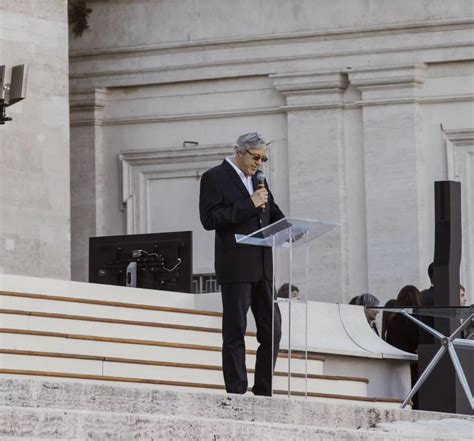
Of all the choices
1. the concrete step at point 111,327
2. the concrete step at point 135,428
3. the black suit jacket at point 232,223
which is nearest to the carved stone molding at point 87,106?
the concrete step at point 111,327

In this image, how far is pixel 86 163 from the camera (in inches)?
985

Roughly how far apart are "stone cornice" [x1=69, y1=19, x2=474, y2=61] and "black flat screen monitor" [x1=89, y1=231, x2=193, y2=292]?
721 cm

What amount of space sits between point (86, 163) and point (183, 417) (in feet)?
52.1

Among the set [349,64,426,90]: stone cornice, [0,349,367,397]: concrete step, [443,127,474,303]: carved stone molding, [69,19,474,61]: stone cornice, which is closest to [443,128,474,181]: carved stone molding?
[443,127,474,303]: carved stone molding

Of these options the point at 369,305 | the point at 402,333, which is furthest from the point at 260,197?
the point at 369,305

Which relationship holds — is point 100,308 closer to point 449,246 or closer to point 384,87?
point 449,246

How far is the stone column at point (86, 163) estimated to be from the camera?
81.8 ft

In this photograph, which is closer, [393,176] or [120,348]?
[120,348]

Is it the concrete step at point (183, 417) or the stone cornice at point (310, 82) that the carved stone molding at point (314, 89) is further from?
the concrete step at point (183, 417)

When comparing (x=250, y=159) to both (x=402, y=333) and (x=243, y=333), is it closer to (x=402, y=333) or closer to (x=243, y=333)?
(x=243, y=333)

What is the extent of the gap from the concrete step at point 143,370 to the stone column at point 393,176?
22.7 ft

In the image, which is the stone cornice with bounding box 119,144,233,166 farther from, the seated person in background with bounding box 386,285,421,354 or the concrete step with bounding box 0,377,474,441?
the concrete step with bounding box 0,377,474,441

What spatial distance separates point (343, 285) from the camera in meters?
23.5

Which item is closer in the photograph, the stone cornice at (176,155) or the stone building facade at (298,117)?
the stone building facade at (298,117)
